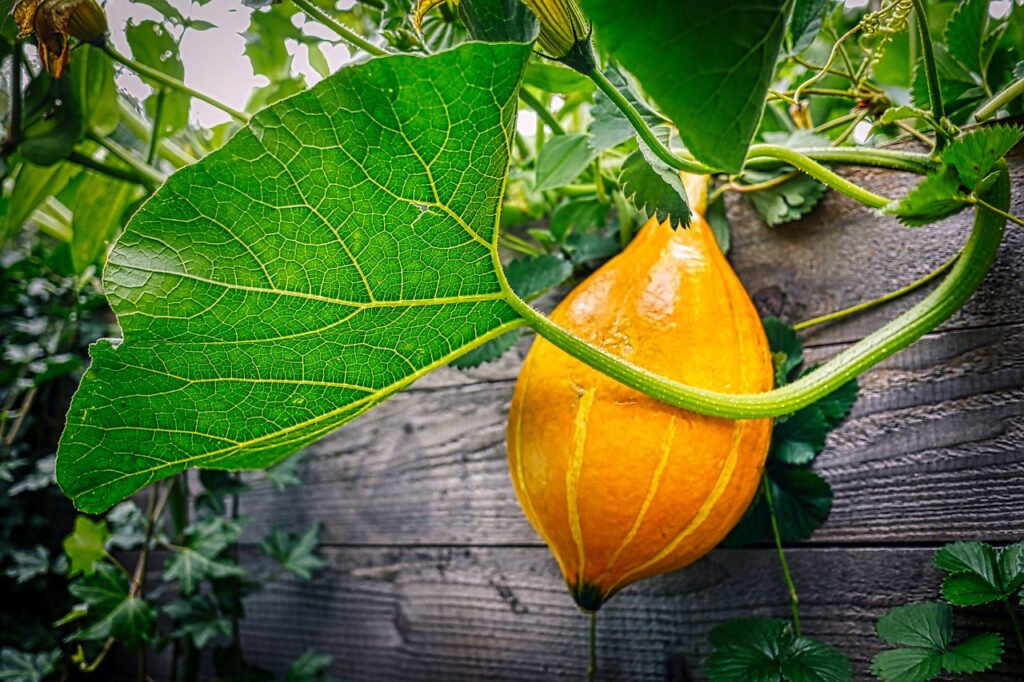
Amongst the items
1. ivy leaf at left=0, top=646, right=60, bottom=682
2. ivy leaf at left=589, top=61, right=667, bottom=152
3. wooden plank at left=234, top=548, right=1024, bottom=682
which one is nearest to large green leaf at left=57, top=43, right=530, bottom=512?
ivy leaf at left=589, top=61, right=667, bottom=152

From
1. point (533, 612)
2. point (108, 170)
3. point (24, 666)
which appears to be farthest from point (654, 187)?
point (24, 666)

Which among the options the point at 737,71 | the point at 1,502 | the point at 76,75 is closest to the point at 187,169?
the point at 737,71

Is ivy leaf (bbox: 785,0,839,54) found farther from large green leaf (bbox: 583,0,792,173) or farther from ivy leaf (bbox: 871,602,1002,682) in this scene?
ivy leaf (bbox: 871,602,1002,682)

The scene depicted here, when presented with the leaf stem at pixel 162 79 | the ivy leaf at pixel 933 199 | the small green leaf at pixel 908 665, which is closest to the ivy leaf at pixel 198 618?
the leaf stem at pixel 162 79

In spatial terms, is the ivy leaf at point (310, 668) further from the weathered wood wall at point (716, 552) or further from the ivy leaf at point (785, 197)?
the ivy leaf at point (785, 197)

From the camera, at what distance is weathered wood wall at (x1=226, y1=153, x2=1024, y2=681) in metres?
0.50

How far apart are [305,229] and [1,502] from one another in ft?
3.06

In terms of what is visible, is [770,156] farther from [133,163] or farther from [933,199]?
[133,163]

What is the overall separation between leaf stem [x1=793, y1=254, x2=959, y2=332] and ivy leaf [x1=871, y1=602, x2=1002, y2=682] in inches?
8.6

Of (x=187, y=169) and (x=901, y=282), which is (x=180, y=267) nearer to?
(x=187, y=169)

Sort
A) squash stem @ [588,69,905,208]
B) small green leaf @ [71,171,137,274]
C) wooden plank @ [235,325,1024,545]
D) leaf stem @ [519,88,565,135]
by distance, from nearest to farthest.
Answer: squash stem @ [588,69,905,208] < wooden plank @ [235,325,1024,545] < leaf stem @ [519,88,565,135] < small green leaf @ [71,171,137,274]

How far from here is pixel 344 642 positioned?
0.80 m

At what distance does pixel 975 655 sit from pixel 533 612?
0.38m

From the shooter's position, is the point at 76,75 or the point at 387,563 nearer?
the point at 76,75
